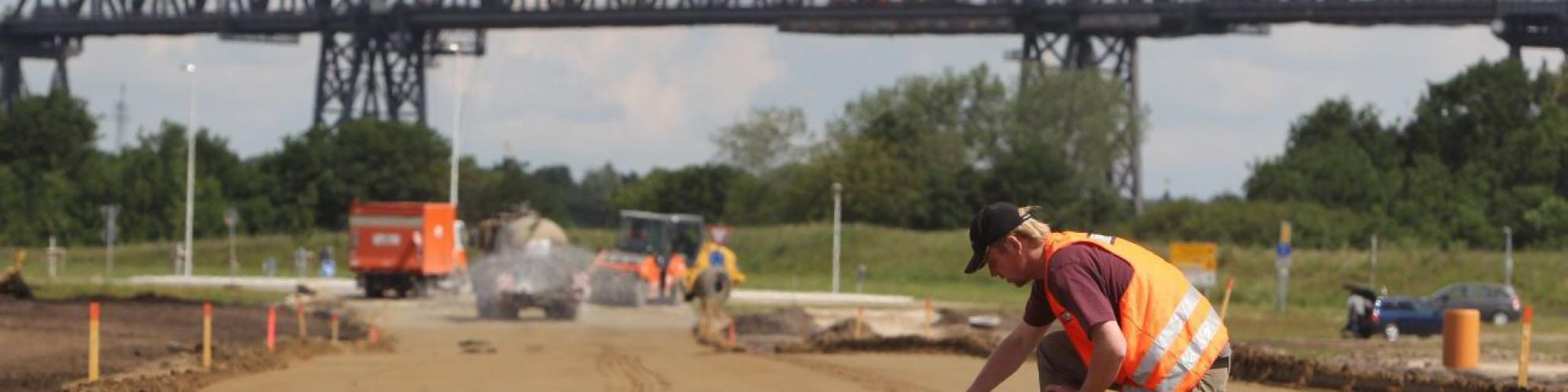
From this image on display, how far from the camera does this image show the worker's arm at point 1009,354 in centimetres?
891

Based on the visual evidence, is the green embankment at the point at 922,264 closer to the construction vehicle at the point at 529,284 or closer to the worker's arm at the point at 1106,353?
the construction vehicle at the point at 529,284

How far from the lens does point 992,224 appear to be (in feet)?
26.3

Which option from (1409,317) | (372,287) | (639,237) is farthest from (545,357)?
(639,237)

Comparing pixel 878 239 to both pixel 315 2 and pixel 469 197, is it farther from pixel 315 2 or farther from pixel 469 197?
pixel 315 2

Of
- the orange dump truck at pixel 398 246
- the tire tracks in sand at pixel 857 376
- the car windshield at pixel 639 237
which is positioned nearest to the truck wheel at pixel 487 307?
the orange dump truck at pixel 398 246

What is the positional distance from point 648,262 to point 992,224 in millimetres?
45976

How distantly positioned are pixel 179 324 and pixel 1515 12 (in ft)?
206

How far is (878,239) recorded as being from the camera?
93.1 meters

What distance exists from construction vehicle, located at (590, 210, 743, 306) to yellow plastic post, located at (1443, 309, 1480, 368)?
1719 centimetres

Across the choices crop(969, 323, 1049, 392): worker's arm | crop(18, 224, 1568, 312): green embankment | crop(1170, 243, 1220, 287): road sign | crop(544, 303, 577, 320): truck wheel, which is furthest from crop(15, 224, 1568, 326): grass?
crop(969, 323, 1049, 392): worker's arm

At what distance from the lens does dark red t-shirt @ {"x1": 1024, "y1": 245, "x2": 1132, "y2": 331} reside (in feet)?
26.4

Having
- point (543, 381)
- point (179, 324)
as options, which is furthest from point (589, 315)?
point (543, 381)

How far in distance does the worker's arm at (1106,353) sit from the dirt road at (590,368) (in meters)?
12.0

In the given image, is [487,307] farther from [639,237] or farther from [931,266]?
[931,266]
